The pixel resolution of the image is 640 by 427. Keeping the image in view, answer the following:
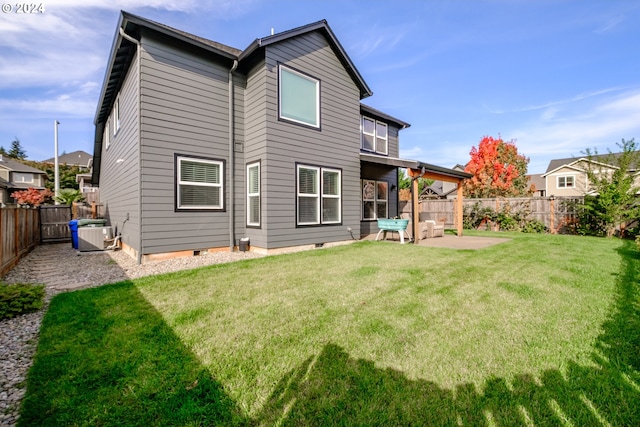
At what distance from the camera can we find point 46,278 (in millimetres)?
5512

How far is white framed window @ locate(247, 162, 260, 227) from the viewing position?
7810mm

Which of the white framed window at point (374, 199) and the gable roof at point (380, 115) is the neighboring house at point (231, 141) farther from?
the white framed window at point (374, 199)

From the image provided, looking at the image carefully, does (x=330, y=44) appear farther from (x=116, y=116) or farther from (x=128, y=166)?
(x=116, y=116)

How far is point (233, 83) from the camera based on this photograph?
26.6ft

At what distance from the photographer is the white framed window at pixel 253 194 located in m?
7.81

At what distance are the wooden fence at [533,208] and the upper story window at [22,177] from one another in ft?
146

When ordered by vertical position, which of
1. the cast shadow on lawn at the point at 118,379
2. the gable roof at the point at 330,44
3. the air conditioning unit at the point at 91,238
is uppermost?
the gable roof at the point at 330,44

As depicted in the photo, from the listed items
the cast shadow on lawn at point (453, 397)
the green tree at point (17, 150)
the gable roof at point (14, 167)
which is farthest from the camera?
the green tree at point (17, 150)

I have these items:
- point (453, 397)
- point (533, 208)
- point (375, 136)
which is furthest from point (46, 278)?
point (533, 208)

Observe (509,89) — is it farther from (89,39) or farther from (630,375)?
(89,39)

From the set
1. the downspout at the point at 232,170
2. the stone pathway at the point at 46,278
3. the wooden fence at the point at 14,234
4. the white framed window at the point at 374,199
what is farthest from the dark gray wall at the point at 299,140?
the wooden fence at the point at 14,234

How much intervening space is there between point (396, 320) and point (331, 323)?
29.3 inches

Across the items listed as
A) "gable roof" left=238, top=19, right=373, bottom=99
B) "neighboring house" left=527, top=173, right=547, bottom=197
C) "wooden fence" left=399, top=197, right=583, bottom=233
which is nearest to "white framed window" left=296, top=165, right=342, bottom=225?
"gable roof" left=238, top=19, right=373, bottom=99

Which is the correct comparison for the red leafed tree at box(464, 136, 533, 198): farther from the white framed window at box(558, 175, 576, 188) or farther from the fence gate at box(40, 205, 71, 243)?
the fence gate at box(40, 205, 71, 243)
